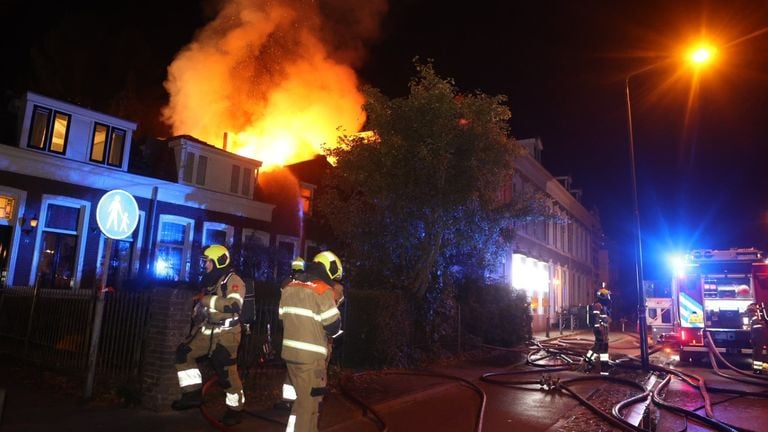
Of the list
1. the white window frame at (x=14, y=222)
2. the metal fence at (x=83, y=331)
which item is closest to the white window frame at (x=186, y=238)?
the white window frame at (x=14, y=222)

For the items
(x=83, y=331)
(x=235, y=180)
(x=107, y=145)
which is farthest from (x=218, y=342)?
(x=235, y=180)

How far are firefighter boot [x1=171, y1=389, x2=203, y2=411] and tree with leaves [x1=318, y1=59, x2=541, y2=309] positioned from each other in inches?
272

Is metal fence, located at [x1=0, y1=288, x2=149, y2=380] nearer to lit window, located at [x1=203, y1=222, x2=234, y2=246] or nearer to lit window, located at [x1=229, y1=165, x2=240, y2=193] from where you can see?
lit window, located at [x1=203, y1=222, x2=234, y2=246]

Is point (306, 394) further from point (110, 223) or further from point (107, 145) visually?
point (107, 145)

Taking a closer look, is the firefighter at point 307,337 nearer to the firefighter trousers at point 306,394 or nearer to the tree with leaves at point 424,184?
the firefighter trousers at point 306,394

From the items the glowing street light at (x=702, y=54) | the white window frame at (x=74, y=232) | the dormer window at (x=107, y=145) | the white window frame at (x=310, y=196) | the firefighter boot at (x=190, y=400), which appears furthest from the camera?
the white window frame at (x=310, y=196)

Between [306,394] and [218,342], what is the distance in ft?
5.61

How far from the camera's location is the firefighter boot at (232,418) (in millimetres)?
5906

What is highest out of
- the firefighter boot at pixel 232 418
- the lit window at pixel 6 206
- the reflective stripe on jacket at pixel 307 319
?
the lit window at pixel 6 206

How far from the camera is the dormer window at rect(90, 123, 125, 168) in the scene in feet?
53.4

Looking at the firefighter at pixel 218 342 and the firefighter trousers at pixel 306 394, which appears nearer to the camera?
the firefighter trousers at pixel 306 394

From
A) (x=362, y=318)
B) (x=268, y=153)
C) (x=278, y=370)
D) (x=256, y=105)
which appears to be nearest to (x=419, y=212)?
(x=362, y=318)

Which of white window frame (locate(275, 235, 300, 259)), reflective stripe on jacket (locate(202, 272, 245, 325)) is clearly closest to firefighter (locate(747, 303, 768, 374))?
reflective stripe on jacket (locate(202, 272, 245, 325))

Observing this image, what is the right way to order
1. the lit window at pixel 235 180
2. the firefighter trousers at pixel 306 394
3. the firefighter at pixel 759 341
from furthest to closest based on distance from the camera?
the lit window at pixel 235 180, the firefighter at pixel 759 341, the firefighter trousers at pixel 306 394
